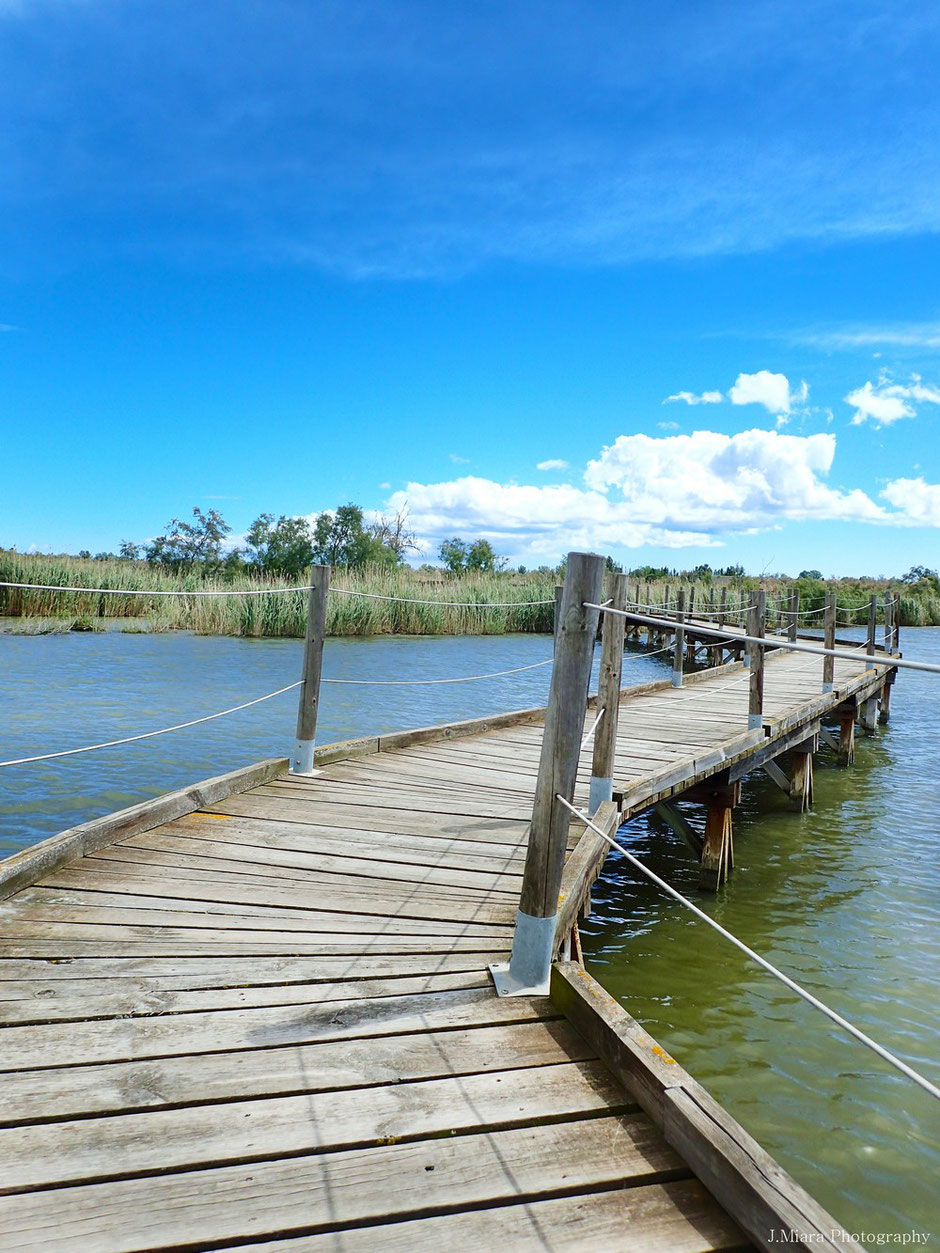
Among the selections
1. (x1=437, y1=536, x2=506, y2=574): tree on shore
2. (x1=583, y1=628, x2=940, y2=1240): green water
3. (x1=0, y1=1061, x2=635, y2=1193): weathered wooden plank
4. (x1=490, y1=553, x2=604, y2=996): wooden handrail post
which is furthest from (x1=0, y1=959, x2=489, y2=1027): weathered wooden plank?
(x1=437, y1=536, x2=506, y2=574): tree on shore

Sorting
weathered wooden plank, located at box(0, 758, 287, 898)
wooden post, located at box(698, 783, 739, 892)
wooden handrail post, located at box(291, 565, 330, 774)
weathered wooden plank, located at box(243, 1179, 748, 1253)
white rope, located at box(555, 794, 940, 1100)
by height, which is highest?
wooden handrail post, located at box(291, 565, 330, 774)

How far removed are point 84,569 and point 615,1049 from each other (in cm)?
2261

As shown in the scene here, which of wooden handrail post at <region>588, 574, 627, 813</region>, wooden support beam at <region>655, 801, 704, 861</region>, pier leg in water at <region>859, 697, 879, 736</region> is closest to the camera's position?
wooden handrail post at <region>588, 574, 627, 813</region>

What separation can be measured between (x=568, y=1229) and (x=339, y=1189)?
0.45 m

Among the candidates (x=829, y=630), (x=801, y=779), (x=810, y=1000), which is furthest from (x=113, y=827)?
(x=829, y=630)

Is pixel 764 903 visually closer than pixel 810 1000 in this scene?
No

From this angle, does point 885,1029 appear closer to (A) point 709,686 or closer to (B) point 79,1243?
(B) point 79,1243

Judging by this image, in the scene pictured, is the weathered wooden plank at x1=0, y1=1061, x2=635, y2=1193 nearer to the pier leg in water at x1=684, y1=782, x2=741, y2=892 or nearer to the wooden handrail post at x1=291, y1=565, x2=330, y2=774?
the wooden handrail post at x1=291, y1=565, x2=330, y2=774

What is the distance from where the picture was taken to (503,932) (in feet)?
9.50

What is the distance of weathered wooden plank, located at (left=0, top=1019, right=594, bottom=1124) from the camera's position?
6.28 feet

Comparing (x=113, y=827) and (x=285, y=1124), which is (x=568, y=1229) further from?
(x=113, y=827)

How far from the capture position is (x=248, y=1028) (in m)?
2.24

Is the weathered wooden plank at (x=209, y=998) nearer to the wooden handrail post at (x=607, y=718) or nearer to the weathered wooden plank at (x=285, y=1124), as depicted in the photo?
the weathered wooden plank at (x=285, y=1124)

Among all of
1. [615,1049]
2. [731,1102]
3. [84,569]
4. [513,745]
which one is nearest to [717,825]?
[513,745]
